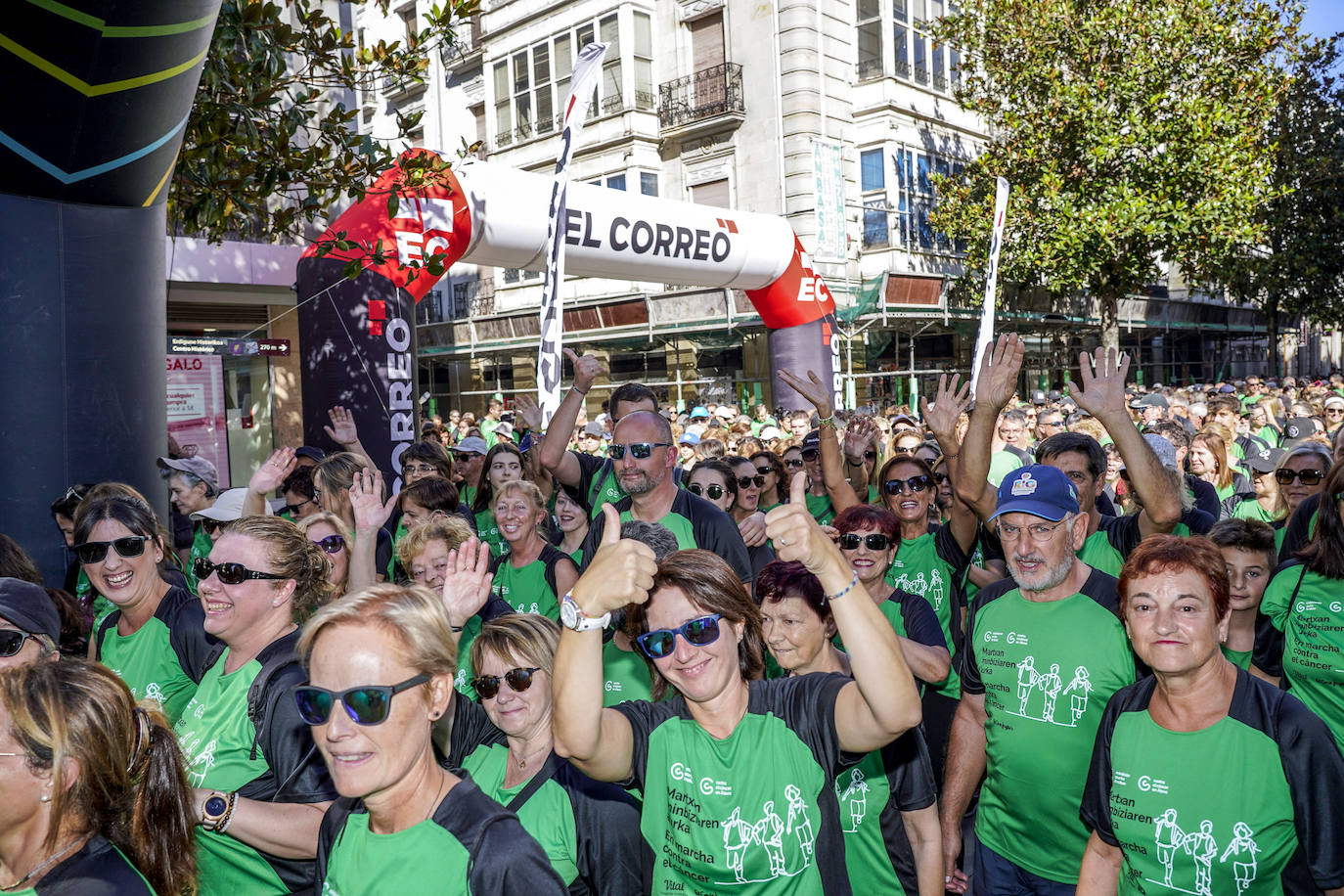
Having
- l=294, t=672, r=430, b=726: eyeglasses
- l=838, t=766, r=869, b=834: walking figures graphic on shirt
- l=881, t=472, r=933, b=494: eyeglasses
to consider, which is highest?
l=881, t=472, r=933, b=494: eyeglasses

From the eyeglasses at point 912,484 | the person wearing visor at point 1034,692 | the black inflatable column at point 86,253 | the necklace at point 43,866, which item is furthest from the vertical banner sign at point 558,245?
the necklace at point 43,866

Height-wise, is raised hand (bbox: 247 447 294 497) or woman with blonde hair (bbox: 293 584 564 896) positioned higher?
raised hand (bbox: 247 447 294 497)

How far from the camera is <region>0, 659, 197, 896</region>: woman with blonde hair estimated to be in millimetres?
2062

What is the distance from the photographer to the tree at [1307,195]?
2466 cm

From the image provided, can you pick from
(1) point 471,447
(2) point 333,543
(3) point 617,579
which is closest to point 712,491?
(2) point 333,543

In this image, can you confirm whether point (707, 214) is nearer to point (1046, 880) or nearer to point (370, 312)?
point (370, 312)

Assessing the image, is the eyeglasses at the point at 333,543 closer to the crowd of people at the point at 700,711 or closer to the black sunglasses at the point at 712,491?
the crowd of people at the point at 700,711

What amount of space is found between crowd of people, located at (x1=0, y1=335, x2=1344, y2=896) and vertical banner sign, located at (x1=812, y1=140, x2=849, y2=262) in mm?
15660

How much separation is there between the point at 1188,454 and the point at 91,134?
6640mm

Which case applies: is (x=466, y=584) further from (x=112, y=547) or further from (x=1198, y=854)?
(x=1198, y=854)

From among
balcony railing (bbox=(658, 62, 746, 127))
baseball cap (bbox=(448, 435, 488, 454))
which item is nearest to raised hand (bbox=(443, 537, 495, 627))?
baseball cap (bbox=(448, 435, 488, 454))

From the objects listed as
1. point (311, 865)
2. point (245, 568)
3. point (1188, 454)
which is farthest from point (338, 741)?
point (1188, 454)

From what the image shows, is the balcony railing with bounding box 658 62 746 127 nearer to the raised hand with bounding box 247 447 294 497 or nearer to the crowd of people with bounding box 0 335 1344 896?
the raised hand with bounding box 247 447 294 497

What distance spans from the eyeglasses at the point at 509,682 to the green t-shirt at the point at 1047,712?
5.49 feet
